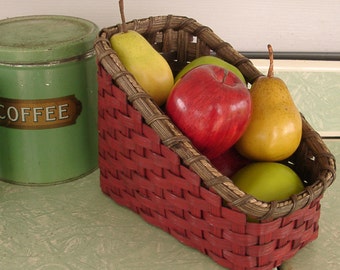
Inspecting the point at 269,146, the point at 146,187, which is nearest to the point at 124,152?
the point at 146,187

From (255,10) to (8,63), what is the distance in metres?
0.43

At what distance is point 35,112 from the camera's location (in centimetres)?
75

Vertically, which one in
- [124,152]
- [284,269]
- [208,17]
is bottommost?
[284,269]

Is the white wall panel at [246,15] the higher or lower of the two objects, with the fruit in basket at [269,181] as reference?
higher

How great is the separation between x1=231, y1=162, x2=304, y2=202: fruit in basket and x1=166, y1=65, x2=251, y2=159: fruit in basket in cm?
5

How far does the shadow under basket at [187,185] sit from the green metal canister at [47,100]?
2.4 inches

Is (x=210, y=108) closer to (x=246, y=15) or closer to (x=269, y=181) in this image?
(x=269, y=181)

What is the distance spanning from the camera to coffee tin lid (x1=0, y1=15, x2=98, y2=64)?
729 mm

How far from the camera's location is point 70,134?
2.59 feet

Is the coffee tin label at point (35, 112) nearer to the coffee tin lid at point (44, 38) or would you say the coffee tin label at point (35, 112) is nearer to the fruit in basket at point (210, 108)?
the coffee tin lid at point (44, 38)

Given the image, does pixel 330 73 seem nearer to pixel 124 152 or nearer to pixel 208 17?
pixel 208 17

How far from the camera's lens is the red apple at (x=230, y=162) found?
0.71 m

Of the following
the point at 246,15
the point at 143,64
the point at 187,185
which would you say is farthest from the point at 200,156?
the point at 246,15

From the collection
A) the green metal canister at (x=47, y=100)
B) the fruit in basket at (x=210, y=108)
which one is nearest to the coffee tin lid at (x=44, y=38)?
the green metal canister at (x=47, y=100)
